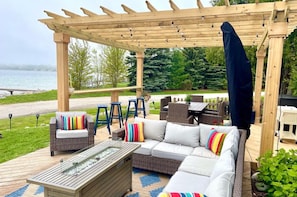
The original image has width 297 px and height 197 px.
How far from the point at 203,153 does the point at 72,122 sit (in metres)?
2.71

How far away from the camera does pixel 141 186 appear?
10.6 ft

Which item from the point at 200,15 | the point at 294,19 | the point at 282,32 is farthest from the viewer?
the point at 294,19

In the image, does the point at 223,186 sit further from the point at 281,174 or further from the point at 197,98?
the point at 197,98

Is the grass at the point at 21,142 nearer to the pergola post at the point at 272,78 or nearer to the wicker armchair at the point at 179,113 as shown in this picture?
the wicker armchair at the point at 179,113

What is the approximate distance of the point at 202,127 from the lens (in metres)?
3.85

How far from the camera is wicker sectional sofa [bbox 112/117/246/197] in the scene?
236 centimetres

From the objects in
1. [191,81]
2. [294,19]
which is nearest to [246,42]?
[294,19]

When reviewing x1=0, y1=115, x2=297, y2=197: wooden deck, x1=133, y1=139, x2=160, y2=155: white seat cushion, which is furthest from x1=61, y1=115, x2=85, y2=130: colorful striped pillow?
x1=133, y1=139, x2=160, y2=155: white seat cushion

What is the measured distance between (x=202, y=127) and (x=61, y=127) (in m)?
2.84

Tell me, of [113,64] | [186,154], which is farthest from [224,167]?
[113,64]

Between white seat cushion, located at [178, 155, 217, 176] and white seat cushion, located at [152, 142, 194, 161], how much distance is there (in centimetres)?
24

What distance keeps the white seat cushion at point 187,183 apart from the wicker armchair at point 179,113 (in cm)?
286

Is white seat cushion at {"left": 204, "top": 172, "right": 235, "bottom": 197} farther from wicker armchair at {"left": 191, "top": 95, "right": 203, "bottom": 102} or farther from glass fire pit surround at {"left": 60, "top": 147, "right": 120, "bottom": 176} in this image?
wicker armchair at {"left": 191, "top": 95, "right": 203, "bottom": 102}

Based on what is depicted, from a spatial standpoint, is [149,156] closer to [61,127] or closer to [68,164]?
[68,164]
